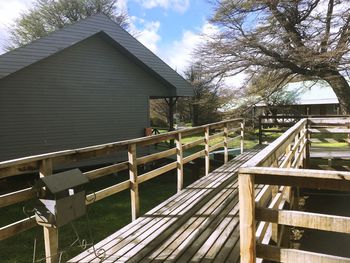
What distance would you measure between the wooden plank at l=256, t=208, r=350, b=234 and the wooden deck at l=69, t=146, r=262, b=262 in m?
1.21

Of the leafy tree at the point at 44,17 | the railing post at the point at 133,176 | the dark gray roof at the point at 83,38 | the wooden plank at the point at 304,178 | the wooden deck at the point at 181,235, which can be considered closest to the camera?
the wooden plank at the point at 304,178

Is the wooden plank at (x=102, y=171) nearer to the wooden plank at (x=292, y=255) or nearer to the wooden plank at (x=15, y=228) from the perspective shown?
the wooden plank at (x=15, y=228)

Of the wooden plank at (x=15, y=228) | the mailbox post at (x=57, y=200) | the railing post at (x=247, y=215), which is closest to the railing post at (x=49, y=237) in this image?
the mailbox post at (x=57, y=200)

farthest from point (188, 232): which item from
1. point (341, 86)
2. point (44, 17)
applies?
point (44, 17)

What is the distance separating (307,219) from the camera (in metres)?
1.96

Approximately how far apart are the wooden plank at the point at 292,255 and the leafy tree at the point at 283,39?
13463mm

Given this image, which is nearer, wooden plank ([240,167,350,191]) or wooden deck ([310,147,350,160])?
wooden plank ([240,167,350,191])

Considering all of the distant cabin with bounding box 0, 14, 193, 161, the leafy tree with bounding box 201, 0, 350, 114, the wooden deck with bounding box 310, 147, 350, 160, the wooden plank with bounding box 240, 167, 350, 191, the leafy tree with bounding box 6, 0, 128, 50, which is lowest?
the wooden deck with bounding box 310, 147, 350, 160

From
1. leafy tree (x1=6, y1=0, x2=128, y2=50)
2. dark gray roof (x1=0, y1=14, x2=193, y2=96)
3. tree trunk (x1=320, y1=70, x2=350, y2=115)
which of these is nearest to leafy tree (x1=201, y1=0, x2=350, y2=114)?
tree trunk (x1=320, y1=70, x2=350, y2=115)

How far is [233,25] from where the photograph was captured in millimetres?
16219

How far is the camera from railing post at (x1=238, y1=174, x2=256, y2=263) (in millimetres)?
1970

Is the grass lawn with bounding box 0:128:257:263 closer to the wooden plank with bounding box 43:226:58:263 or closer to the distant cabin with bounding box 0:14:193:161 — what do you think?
the wooden plank with bounding box 43:226:58:263

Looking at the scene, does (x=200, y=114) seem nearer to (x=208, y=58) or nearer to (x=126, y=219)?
(x=208, y=58)

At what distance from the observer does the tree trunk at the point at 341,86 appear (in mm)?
15406
